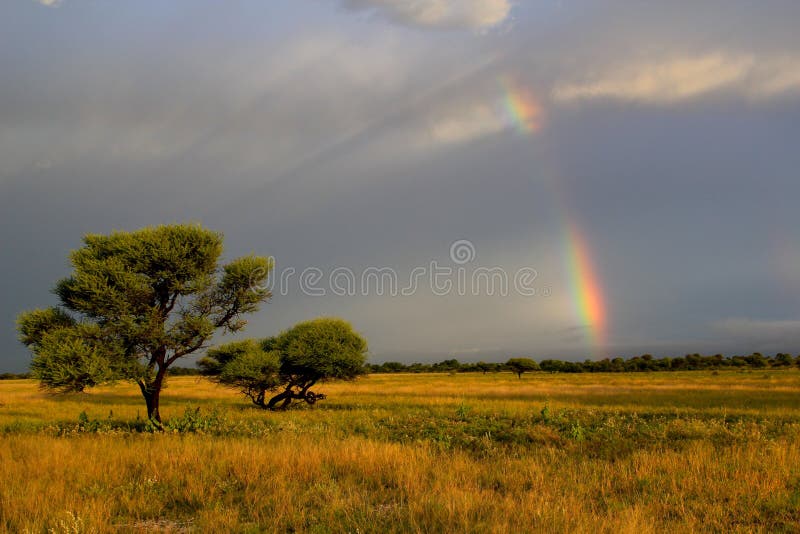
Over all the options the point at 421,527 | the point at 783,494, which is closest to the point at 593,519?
Result: the point at 421,527

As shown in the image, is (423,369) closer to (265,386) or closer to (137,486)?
(265,386)

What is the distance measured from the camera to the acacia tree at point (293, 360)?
31938 mm

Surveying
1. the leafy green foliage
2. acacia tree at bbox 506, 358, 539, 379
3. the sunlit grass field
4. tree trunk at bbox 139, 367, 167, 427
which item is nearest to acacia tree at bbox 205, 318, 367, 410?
the leafy green foliage

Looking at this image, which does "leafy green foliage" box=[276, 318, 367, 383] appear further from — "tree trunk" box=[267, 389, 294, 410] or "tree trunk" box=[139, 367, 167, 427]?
"tree trunk" box=[139, 367, 167, 427]

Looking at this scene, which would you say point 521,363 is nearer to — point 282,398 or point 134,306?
point 282,398

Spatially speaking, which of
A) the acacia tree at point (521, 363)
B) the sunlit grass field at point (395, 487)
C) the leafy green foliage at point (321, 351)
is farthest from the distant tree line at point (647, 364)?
the sunlit grass field at point (395, 487)

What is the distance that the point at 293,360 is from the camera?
33406mm

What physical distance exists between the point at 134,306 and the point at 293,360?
14817 mm

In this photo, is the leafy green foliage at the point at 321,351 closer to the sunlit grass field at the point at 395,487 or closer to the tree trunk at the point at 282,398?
the tree trunk at the point at 282,398

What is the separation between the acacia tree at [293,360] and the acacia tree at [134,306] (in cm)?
1132

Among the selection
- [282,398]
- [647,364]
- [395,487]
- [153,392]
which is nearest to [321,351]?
[282,398]

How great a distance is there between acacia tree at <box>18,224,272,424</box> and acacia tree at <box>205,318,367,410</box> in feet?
37.1

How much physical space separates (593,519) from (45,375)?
61.5 ft

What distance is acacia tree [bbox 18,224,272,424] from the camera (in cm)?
1845
